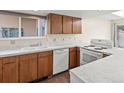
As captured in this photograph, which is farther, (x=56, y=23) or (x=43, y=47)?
(x=56, y=23)

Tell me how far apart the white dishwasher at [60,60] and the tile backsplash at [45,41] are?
1.83 ft

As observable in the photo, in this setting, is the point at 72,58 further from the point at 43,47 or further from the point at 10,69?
the point at 10,69

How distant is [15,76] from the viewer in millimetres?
2830

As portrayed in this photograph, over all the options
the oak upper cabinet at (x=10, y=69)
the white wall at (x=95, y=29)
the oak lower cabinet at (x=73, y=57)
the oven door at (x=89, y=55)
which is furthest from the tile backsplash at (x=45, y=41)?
the oven door at (x=89, y=55)

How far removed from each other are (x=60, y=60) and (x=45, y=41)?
770mm

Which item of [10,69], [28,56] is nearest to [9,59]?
[10,69]

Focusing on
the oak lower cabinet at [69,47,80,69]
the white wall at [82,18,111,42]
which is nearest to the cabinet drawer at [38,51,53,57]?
the oak lower cabinet at [69,47,80,69]

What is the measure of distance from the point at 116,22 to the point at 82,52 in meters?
3.13

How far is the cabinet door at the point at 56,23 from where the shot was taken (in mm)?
3934

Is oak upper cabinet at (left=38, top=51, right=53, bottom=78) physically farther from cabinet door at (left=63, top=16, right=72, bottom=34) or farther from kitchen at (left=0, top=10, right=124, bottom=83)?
cabinet door at (left=63, top=16, right=72, bottom=34)

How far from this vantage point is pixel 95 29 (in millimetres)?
5770

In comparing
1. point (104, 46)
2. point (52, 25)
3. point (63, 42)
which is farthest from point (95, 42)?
point (52, 25)
